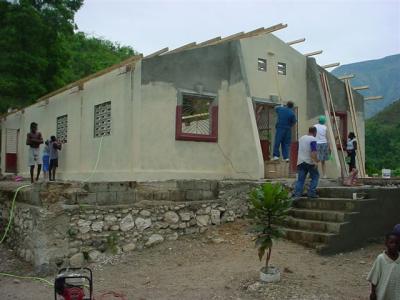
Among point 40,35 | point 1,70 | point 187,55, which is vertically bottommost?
point 187,55

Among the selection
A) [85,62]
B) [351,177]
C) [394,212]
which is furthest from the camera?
[85,62]

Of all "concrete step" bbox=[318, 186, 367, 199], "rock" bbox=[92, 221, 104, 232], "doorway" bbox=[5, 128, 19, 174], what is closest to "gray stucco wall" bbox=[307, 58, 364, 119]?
"concrete step" bbox=[318, 186, 367, 199]

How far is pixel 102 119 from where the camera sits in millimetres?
12266

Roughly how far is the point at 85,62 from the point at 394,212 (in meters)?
27.5

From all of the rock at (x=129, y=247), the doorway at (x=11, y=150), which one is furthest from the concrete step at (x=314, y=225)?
the doorway at (x=11, y=150)

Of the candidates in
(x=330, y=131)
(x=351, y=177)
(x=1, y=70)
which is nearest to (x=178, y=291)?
(x=351, y=177)

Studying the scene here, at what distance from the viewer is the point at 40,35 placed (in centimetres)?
1928

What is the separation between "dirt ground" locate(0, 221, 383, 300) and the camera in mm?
6410

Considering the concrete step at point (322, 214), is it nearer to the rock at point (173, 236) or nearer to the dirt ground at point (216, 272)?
the dirt ground at point (216, 272)

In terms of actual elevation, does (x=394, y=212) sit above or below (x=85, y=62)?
below

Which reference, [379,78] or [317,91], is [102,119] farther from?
[379,78]

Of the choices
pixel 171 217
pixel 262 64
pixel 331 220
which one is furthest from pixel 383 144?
pixel 171 217

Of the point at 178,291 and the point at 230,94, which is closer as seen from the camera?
the point at 178,291

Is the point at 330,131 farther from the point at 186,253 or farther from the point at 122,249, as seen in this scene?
the point at 122,249
